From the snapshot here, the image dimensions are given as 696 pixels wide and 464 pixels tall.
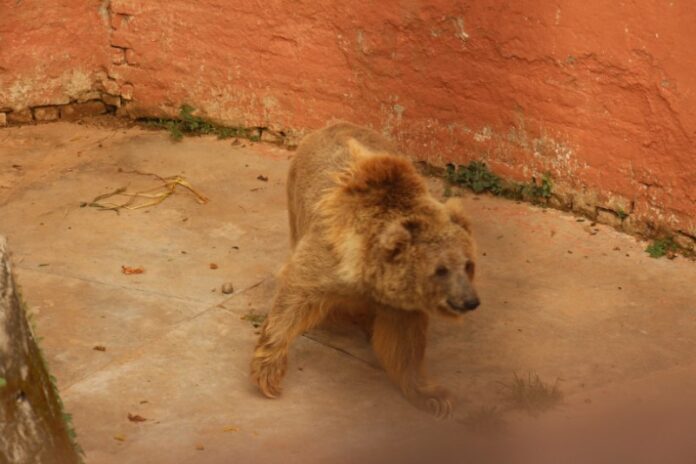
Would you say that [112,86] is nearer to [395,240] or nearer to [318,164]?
[318,164]

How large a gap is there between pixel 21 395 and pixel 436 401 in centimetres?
268

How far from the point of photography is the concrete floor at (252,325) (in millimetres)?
5289

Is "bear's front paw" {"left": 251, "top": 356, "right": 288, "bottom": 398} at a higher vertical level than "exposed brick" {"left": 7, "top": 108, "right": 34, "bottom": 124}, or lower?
higher

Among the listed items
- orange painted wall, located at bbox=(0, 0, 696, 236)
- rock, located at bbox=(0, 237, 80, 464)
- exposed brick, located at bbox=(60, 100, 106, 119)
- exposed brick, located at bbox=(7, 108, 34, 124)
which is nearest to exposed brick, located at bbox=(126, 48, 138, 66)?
orange painted wall, located at bbox=(0, 0, 696, 236)

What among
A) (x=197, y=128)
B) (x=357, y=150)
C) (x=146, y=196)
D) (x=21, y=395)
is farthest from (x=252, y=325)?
(x=197, y=128)

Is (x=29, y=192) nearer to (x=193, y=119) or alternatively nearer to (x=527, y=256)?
(x=193, y=119)

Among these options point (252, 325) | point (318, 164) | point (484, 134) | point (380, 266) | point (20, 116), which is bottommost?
point (20, 116)

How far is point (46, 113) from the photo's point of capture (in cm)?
918

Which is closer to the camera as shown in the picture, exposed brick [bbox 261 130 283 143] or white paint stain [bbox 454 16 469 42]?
white paint stain [bbox 454 16 469 42]

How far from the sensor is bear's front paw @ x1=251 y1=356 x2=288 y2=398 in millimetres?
5586

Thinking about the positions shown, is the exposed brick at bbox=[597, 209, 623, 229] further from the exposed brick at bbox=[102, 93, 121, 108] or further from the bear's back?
the exposed brick at bbox=[102, 93, 121, 108]

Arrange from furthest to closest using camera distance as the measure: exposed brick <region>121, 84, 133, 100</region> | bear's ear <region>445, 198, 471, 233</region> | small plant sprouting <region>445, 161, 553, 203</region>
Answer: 1. exposed brick <region>121, 84, 133, 100</region>
2. small plant sprouting <region>445, 161, 553, 203</region>
3. bear's ear <region>445, 198, 471, 233</region>

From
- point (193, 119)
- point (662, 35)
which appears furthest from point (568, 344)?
point (193, 119)

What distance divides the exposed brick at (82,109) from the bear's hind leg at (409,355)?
4.47m
